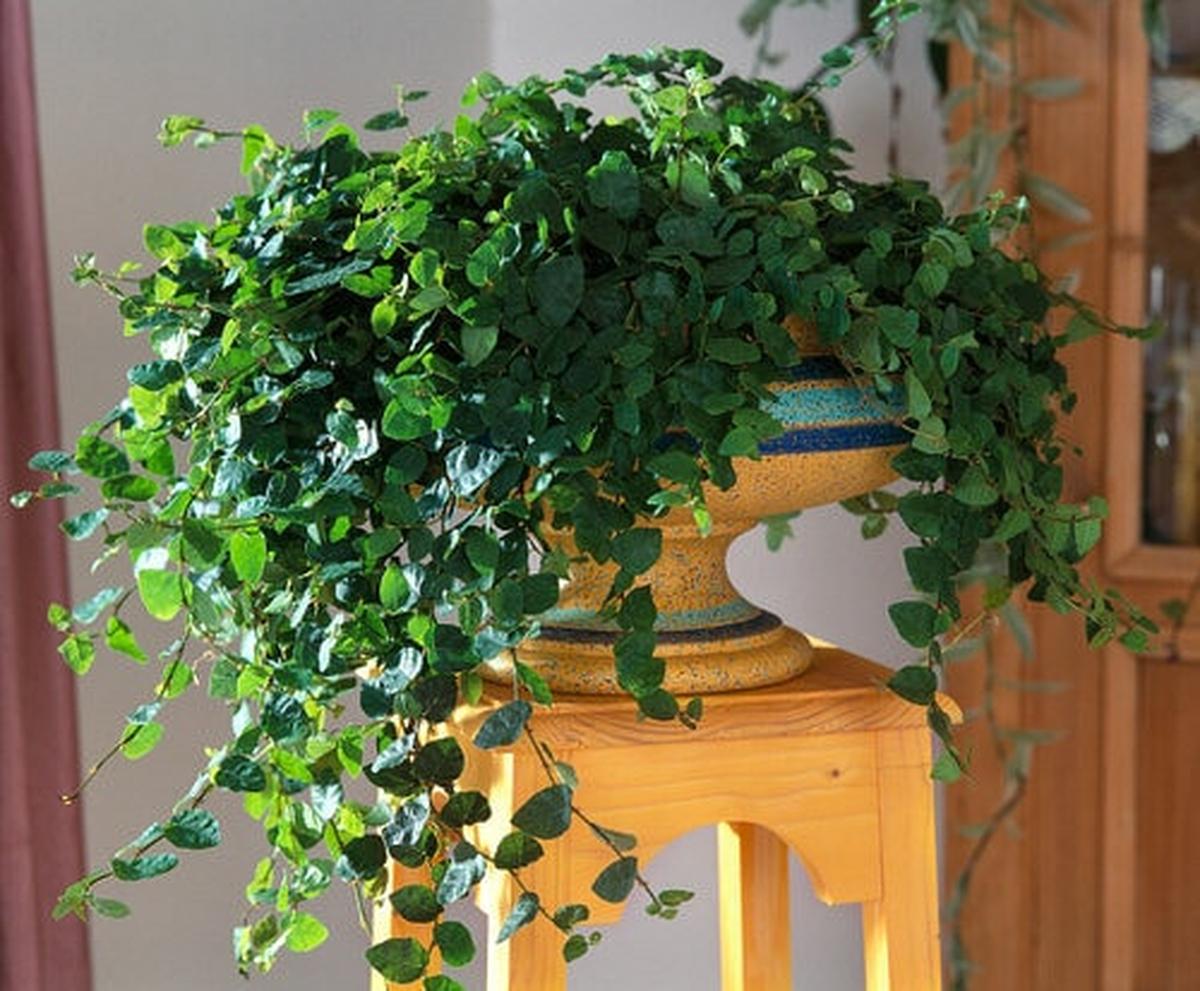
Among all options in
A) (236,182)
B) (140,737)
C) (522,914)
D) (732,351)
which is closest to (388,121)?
(732,351)

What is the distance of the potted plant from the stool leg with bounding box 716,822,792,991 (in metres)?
0.36

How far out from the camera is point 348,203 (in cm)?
128

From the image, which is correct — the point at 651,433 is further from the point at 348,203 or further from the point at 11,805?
the point at 11,805

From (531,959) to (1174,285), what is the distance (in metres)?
1.29

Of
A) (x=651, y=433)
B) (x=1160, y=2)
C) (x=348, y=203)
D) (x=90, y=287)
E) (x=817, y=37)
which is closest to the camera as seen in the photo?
(x=651, y=433)

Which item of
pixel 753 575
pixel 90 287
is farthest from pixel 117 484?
pixel 753 575

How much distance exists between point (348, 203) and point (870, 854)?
57 centimetres

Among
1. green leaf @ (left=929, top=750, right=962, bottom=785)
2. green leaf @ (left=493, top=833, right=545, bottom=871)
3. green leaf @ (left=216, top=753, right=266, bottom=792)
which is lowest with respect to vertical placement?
green leaf @ (left=493, top=833, right=545, bottom=871)

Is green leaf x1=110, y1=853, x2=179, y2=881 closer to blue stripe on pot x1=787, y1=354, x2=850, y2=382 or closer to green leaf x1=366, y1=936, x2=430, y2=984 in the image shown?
green leaf x1=366, y1=936, x2=430, y2=984

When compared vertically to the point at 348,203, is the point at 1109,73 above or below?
above

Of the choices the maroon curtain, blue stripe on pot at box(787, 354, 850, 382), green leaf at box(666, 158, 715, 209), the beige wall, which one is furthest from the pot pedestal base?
the beige wall

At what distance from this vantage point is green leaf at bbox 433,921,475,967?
1.14 m

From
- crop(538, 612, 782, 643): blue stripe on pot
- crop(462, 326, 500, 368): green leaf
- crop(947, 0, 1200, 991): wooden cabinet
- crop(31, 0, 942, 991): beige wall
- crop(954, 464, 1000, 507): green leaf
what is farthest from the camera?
crop(947, 0, 1200, 991): wooden cabinet

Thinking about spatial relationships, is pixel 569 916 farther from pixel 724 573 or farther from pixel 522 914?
pixel 724 573
